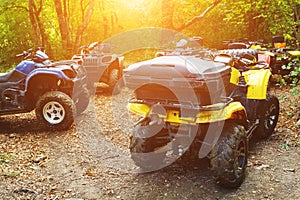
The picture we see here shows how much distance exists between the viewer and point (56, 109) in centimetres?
639

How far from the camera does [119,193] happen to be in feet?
13.0

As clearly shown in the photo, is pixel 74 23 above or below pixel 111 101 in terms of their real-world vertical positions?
above

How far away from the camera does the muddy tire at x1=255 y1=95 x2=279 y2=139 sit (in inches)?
211

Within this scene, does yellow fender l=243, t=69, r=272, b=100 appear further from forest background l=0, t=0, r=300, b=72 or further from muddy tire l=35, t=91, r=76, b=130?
forest background l=0, t=0, r=300, b=72

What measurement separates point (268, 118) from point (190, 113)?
2.29 metres

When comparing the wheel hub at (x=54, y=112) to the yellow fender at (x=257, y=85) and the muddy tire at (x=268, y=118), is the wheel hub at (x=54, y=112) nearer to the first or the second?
the yellow fender at (x=257, y=85)

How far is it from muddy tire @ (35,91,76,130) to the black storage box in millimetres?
2603

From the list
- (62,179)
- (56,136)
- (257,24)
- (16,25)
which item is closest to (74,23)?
(16,25)

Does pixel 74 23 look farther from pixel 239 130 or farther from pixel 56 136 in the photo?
pixel 239 130

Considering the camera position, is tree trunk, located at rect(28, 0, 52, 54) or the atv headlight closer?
the atv headlight

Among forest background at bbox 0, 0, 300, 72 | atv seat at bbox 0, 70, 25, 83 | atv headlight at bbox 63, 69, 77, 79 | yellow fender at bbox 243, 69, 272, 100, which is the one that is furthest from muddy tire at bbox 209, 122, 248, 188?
forest background at bbox 0, 0, 300, 72

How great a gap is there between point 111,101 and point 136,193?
204 inches

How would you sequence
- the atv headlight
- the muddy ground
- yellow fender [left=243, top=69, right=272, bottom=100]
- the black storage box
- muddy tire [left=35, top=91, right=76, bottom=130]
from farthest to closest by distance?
the atv headlight < muddy tire [left=35, top=91, right=76, bottom=130] < yellow fender [left=243, top=69, right=272, bottom=100] < the muddy ground < the black storage box

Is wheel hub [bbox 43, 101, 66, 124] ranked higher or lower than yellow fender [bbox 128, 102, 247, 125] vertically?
lower
